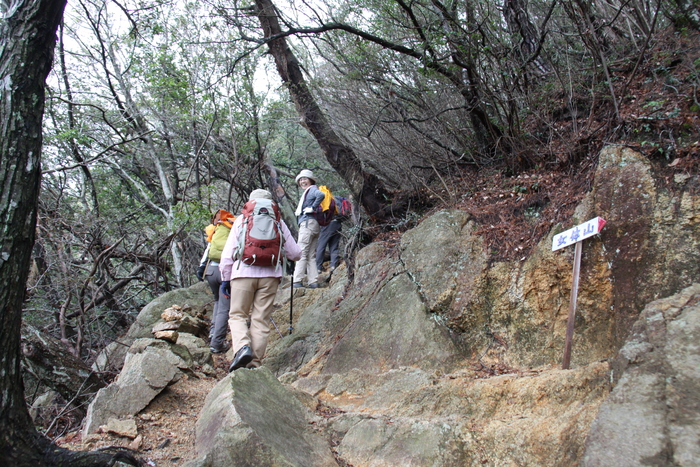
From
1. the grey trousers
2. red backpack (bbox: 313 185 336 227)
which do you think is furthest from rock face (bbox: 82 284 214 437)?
red backpack (bbox: 313 185 336 227)

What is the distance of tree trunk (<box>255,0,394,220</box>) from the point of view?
8.25 metres

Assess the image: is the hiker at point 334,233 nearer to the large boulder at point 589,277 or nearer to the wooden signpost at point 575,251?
the large boulder at point 589,277

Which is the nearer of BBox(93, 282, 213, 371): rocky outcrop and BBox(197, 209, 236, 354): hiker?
BBox(197, 209, 236, 354): hiker

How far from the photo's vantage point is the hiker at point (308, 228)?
8586 mm

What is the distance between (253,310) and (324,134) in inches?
163

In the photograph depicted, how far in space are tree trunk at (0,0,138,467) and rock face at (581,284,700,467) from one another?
277 cm

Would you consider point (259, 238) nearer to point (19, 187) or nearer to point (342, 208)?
point (19, 187)

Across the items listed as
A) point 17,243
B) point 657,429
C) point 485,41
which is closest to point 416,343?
point 657,429

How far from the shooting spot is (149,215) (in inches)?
512

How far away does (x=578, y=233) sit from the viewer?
4.06 m

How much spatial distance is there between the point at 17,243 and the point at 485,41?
6371 millimetres

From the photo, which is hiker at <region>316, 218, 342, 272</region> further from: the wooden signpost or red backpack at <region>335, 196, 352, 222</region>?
the wooden signpost

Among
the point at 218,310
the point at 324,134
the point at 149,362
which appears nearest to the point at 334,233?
the point at 324,134

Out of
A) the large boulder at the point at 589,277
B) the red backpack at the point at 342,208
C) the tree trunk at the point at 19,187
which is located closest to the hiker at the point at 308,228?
the red backpack at the point at 342,208
